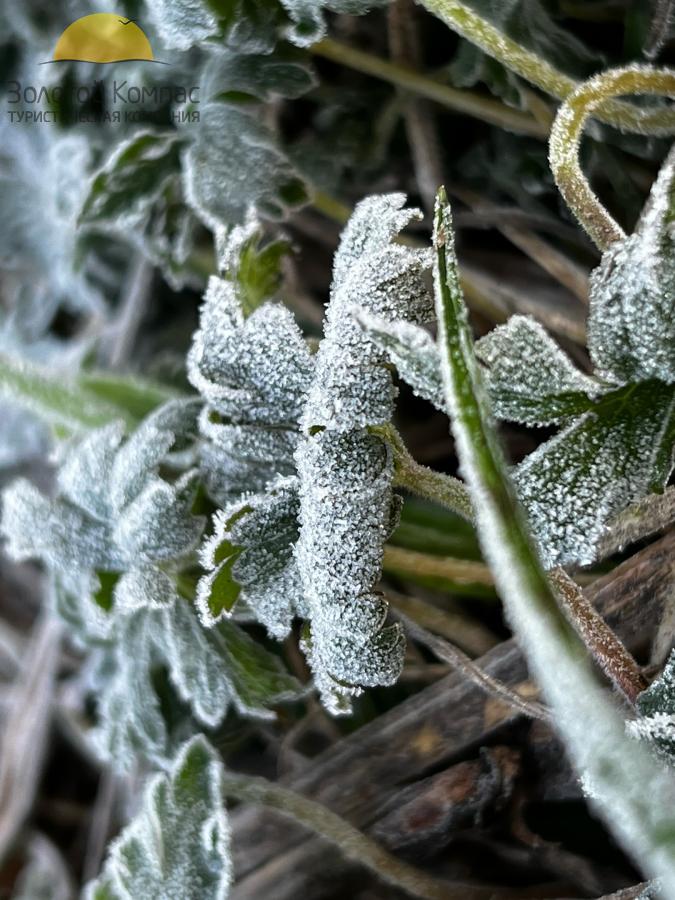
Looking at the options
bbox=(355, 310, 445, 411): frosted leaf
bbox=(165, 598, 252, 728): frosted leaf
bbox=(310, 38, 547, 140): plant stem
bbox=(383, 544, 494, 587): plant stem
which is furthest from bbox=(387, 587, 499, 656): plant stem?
bbox=(310, 38, 547, 140): plant stem

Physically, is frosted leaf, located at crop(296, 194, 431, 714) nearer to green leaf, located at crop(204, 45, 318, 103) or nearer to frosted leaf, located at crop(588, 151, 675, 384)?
frosted leaf, located at crop(588, 151, 675, 384)

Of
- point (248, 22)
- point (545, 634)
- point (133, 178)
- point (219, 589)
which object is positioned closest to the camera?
point (545, 634)

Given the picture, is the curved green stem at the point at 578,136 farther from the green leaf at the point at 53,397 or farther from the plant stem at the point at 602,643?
the green leaf at the point at 53,397

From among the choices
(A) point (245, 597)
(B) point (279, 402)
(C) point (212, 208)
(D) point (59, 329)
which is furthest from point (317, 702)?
(D) point (59, 329)

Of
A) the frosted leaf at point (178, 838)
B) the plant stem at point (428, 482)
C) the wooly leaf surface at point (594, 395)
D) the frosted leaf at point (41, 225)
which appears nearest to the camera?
the wooly leaf surface at point (594, 395)

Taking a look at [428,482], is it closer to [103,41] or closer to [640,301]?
[640,301]

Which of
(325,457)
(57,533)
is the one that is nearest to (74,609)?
(57,533)

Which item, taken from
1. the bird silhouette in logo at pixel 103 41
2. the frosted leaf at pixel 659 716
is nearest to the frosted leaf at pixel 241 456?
the frosted leaf at pixel 659 716
